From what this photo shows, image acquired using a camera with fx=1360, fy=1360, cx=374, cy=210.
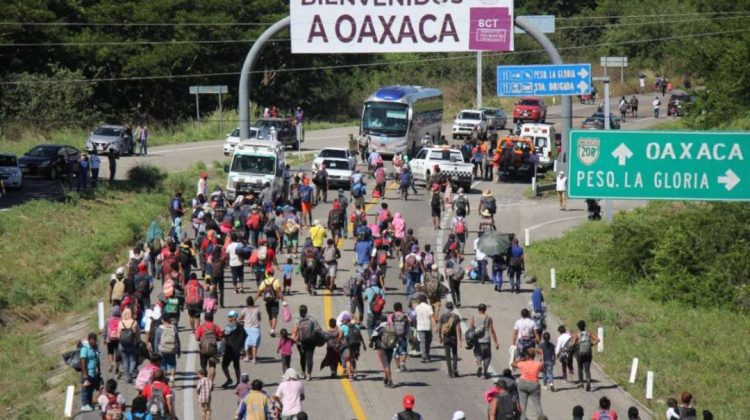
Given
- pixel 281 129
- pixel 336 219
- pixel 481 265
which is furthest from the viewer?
pixel 281 129

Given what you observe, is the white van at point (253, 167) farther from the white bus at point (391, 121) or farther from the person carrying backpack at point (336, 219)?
the white bus at point (391, 121)

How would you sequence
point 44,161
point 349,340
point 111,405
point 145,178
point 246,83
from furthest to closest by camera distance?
1. point 145,178
2. point 44,161
3. point 246,83
4. point 349,340
5. point 111,405

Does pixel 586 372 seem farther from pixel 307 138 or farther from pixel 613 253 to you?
pixel 307 138

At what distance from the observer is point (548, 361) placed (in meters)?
25.9

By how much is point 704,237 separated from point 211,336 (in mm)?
21019

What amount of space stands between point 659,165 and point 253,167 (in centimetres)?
2969

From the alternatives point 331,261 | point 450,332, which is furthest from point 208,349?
point 331,261

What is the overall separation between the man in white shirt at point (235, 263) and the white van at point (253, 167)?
1252 centimetres

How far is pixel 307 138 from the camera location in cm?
7544

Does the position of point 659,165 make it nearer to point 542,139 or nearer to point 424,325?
point 424,325

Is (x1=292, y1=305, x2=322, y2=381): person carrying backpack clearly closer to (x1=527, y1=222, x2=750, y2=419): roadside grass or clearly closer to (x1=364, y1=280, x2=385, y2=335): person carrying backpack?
(x1=364, y1=280, x2=385, y2=335): person carrying backpack

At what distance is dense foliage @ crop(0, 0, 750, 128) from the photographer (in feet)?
212

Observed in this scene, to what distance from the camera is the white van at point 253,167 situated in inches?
1796

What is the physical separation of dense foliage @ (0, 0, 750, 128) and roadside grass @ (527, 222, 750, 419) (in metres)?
18.2
